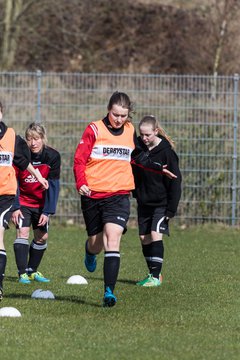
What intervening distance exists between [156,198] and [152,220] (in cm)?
27

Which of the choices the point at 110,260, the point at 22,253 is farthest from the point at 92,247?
the point at 22,253

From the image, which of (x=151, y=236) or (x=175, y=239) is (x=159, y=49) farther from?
(x=151, y=236)

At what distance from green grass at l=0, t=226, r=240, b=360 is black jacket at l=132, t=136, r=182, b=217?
3.09ft

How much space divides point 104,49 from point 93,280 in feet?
68.8

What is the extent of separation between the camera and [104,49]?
3209 cm

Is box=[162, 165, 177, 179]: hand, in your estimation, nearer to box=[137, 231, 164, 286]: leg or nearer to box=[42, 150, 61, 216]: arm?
box=[137, 231, 164, 286]: leg

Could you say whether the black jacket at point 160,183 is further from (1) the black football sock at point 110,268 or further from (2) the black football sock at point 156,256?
(1) the black football sock at point 110,268

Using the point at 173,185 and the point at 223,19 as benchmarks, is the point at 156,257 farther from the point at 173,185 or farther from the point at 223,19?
the point at 223,19

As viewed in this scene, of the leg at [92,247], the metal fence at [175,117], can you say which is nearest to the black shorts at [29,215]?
the leg at [92,247]

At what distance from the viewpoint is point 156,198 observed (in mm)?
11203

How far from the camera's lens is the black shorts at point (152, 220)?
11219 mm

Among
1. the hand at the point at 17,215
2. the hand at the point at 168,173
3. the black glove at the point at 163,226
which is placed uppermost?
the hand at the point at 168,173

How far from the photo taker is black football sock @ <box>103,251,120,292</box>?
9180 millimetres

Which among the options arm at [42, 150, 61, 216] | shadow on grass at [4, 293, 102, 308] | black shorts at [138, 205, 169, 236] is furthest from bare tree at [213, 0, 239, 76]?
shadow on grass at [4, 293, 102, 308]
